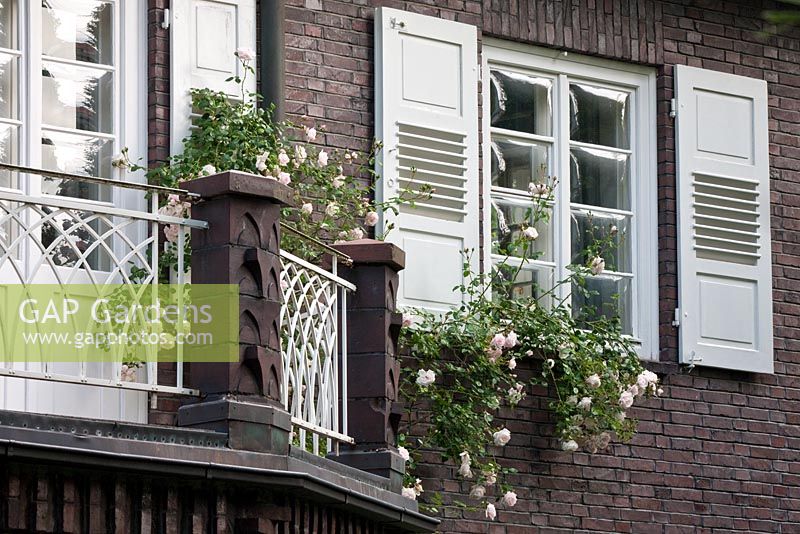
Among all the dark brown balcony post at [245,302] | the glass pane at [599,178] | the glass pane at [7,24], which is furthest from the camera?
the glass pane at [599,178]

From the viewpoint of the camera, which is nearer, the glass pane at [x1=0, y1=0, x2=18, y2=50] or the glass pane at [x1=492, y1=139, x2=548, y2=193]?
the glass pane at [x1=0, y1=0, x2=18, y2=50]

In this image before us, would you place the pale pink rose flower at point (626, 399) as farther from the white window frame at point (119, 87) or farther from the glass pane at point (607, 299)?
the white window frame at point (119, 87)

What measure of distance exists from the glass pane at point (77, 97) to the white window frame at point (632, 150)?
2309 millimetres

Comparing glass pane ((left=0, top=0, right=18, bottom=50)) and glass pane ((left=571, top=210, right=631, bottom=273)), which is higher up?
glass pane ((left=0, top=0, right=18, bottom=50))

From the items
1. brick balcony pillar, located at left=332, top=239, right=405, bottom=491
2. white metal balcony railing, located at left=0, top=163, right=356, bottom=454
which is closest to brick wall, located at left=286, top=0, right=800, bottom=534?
white metal balcony railing, located at left=0, top=163, right=356, bottom=454

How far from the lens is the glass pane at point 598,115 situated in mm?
10500

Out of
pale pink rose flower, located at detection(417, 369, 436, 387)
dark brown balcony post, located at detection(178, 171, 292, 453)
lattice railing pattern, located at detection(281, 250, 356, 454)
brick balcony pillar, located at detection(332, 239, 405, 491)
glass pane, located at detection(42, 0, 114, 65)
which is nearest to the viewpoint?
dark brown balcony post, located at detection(178, 171, 292, 453)

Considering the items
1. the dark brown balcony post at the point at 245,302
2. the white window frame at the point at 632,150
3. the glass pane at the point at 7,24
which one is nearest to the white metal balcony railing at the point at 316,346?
the dark brown balcony post at the point at 245,302

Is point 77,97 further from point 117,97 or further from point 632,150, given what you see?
point 632,150

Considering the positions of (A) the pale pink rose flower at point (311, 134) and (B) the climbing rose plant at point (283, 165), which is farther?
(A) the pale pink rose flower at point (311, 134)

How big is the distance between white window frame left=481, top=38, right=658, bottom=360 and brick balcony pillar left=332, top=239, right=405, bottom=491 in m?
2.52

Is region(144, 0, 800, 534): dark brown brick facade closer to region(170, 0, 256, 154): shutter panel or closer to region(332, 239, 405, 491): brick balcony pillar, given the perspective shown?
region(170, 0, 256, 154): shutter panel

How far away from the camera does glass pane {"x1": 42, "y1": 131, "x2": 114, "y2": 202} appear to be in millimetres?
8617

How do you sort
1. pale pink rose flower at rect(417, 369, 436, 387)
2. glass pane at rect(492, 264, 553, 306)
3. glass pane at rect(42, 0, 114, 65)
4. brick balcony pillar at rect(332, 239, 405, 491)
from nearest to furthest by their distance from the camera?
brick balcony pillar at rect(332, 239, 405, 491), glass pane at rect(42, 0, 114, 65), pale pink rose flower at rect(417, 369, 436, 387), glass pane at rect(492, 264, 553, 306)
